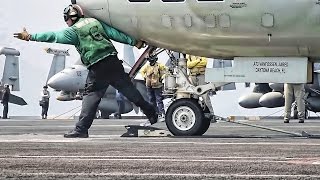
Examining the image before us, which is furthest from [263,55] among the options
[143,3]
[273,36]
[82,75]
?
[82,75]

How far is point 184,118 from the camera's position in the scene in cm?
1138

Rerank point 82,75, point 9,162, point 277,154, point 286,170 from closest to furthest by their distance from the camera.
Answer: point 286,170
point 9,162
point 277,154
point 82,75

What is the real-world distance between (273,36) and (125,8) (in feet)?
6.96

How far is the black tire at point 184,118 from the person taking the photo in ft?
37.0

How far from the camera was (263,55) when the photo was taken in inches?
447

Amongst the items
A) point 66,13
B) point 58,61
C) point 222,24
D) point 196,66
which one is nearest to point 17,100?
point 58,61

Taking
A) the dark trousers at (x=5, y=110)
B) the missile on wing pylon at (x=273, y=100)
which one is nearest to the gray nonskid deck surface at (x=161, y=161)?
the missile on wing pylon at (x=273, y=100)

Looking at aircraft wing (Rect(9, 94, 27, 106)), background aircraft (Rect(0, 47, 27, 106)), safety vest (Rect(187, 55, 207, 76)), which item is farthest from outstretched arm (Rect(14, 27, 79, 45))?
background aircraft (Rect(0, 47, 27, 106))

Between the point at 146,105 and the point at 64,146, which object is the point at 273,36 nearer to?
the point at 146,105

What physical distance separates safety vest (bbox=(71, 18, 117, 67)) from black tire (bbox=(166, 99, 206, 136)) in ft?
3.96

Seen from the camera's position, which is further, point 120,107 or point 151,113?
point 120,107

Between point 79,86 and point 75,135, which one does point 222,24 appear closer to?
point 75,135

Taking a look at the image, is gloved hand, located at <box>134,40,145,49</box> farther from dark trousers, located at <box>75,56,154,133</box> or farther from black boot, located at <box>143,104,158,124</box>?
black boot, located at <box>143,104,158,124</box>

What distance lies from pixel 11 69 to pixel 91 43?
147ft
